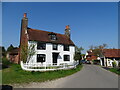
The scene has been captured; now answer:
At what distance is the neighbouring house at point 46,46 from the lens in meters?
25.4

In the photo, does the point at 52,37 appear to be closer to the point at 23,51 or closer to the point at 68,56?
the point at 68,56

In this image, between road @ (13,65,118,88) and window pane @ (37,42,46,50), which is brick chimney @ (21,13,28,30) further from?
road @ (13,65,118,88)

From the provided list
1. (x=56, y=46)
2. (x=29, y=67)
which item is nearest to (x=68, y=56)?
(x=56, y=46)

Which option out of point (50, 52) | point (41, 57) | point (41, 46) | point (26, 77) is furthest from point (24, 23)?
point (26, 77)

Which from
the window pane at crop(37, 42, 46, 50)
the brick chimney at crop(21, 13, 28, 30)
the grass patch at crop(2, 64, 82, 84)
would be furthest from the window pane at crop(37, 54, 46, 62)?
the grass patch at crop(2, 64, 82, 84)

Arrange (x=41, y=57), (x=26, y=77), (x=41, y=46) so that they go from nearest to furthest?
1. (x=26, y=77)
2. (x=41, y=57)
3. (x=41, y=46)

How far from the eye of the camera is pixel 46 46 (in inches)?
1059

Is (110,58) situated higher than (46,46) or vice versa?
(46,46)

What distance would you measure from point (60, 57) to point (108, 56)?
1502cm

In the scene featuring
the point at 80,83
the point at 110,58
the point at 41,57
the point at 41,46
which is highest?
the point at 41,46

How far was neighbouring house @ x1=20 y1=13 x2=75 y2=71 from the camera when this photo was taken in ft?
83.2

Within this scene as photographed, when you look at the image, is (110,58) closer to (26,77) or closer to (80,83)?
(80,83)

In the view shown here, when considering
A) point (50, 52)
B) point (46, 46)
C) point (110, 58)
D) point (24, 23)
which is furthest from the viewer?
point (110, 58)

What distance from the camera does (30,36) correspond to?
1000 inches
